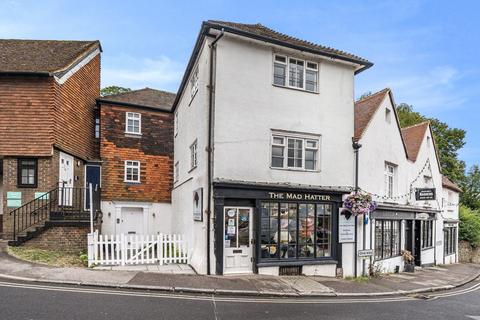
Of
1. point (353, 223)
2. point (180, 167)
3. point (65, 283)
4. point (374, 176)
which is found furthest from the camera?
point (180, 167)

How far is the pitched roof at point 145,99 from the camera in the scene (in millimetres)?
21656

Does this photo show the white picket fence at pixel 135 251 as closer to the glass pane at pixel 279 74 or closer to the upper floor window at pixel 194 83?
the upper floor window at pixel 194 83

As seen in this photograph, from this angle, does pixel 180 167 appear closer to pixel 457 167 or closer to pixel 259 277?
pixel 259 277

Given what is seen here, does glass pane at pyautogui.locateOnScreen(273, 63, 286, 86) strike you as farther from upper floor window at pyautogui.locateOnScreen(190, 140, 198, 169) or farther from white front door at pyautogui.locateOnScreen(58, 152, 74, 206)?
white front door at pyautogui.locateOnScreen(58, 152, 74, 206)

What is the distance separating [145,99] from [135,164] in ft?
13.6

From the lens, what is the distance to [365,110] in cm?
1789

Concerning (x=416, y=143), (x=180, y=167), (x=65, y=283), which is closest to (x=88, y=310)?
(x=65, y=283)

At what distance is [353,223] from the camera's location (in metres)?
15.0

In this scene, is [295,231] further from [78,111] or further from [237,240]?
[78,111]

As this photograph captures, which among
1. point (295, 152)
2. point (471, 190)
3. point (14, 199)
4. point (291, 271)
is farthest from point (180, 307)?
point (471, 190)

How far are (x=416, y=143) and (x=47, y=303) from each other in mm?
21476

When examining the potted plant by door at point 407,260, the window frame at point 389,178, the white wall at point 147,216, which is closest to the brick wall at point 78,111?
the white wall at point 147,216

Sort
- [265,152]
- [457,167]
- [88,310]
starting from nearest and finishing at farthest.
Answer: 1. [88,310]
2. [265,152]
3. [457,167]

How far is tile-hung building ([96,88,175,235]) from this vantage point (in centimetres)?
2088
